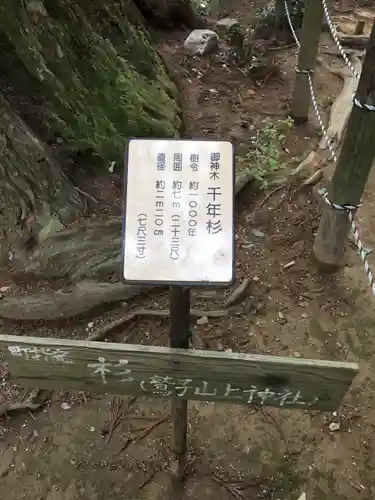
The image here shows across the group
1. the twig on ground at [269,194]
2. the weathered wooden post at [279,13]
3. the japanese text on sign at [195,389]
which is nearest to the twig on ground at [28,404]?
the japanese text on sign at [195,389]

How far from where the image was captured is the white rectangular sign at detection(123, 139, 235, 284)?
174cm

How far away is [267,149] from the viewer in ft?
15.0

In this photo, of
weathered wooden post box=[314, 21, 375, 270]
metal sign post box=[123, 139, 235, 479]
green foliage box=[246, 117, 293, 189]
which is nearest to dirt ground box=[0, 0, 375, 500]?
weathered wooden post box=[314, 21, 375, 270]

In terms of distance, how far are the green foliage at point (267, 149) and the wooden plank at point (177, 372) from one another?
96.9 inches

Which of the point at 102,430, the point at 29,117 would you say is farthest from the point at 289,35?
the point at 102,430

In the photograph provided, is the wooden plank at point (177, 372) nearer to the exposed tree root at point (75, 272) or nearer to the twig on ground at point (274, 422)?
the twig on ground at point (274, 422)

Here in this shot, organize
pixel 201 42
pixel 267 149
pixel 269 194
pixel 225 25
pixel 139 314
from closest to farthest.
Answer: pixel 139 314 → pixel 269 194 → pixel 267 149 → pixel 201 42 → pixel 225 25

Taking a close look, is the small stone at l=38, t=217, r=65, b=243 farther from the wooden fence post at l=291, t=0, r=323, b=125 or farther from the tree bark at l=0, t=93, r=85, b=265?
the wooden fence post at l=291, t=0, r=323, b=125

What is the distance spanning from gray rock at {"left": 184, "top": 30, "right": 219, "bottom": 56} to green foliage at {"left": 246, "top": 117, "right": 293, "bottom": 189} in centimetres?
141

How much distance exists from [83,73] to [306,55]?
197 centimetres

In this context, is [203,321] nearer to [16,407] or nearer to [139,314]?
[139,314]

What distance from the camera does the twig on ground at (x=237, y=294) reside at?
3437 millimetres

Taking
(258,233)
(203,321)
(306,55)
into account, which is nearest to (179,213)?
(203,321)

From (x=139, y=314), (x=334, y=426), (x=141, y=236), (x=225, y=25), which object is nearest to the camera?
(x=141, y=236)
